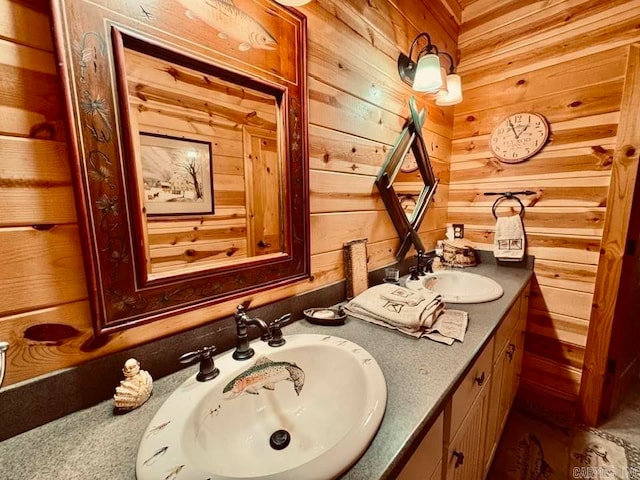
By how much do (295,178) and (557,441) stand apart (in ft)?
6.29

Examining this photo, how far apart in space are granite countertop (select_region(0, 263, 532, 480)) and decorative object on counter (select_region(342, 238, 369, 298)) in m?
0.32

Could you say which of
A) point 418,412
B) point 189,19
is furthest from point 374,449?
point 189,19

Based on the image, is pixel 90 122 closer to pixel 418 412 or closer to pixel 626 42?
pixel 418 412

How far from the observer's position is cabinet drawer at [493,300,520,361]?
1.01m

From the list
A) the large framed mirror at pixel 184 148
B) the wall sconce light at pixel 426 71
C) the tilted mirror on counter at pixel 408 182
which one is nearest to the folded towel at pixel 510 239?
the tilted mirror on counter at pixel 408 182

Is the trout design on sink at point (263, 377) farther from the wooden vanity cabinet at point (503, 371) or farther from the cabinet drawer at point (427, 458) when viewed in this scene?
the wooden vanity cabinet at point (503, 371)

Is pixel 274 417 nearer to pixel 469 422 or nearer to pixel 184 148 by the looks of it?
pixel 469 422

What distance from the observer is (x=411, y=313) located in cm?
86

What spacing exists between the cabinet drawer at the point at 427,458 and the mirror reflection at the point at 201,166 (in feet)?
1.98

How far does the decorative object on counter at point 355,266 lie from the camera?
42.7 inches

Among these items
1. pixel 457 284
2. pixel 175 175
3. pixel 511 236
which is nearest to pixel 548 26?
pixel 511 236

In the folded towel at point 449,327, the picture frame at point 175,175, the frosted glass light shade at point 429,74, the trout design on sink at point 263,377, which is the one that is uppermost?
the frosted glass light shade at point 429,74

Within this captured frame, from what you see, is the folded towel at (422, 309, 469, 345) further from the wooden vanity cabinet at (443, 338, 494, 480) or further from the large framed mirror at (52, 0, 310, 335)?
the large framed mirror at (52, 0, 310, 335)

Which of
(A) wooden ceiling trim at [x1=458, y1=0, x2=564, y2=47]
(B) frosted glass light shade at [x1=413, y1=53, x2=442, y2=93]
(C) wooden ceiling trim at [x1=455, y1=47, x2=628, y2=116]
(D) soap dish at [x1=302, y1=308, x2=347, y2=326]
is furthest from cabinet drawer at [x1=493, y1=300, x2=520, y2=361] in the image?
(A) wooden ceiling trim at [x1=458, y1=0, x2=564, y2=47]
